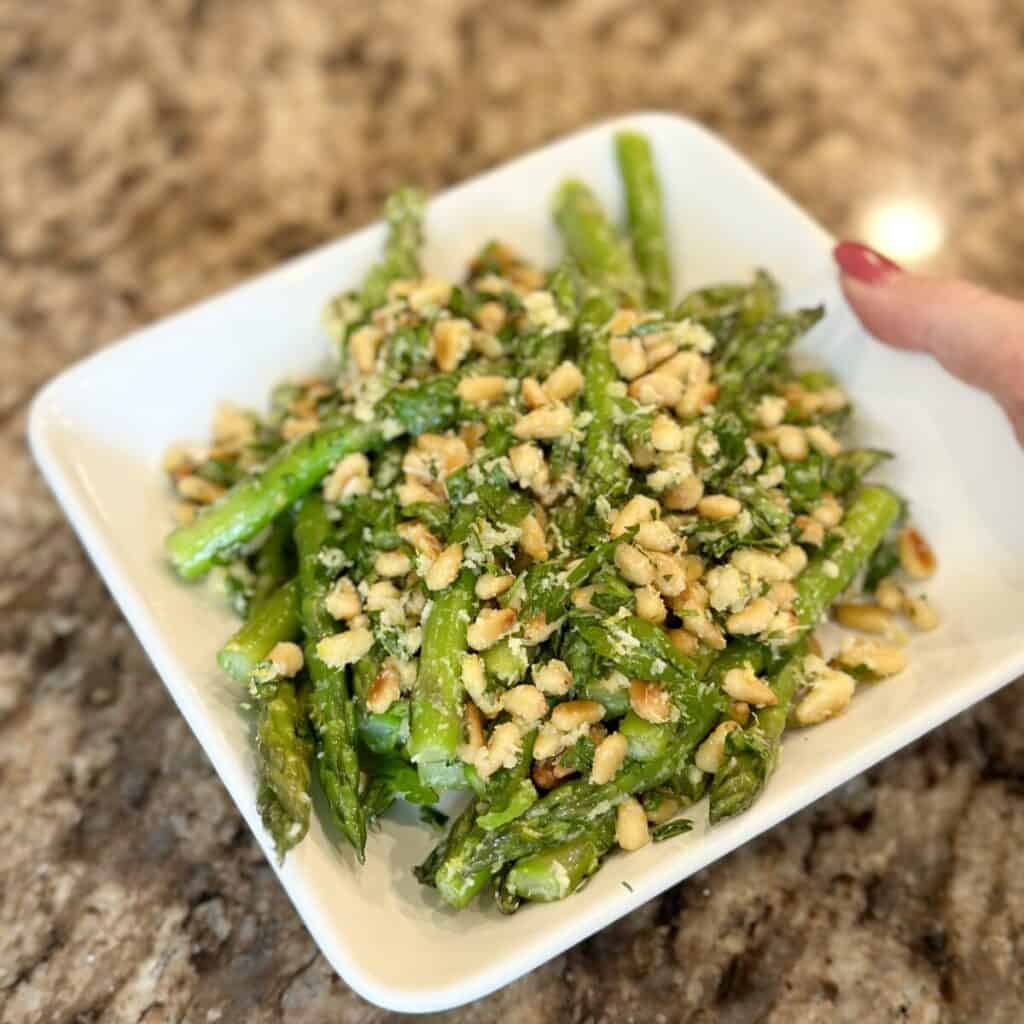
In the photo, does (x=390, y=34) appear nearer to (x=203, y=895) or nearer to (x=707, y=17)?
(x=707, y=17)

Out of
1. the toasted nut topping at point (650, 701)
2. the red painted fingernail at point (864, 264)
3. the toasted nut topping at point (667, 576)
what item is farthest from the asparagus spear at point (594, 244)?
the toasted nut topping at point (650, 701)

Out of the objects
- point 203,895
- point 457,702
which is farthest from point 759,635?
point 203,895

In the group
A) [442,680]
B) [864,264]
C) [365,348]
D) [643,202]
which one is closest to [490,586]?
[442,680]

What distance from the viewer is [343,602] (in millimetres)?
2146

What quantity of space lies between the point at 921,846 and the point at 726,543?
2.57ft

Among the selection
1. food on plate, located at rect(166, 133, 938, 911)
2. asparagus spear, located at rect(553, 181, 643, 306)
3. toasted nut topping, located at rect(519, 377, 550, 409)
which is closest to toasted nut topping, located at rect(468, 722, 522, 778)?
food on plate, located at rect(166, 133, 938, 911)

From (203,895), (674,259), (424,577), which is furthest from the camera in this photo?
(674,259)

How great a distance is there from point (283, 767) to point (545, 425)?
0.84 m

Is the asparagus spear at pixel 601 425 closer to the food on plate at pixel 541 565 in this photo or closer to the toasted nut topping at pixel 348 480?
the food on plate at pixel 541 565

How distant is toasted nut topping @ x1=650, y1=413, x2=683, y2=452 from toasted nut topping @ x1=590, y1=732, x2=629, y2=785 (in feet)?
1.98

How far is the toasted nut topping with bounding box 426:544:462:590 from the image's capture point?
6.72 feet

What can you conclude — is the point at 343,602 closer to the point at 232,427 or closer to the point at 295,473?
the point at 295,473

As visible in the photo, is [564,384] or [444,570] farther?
[564,384]

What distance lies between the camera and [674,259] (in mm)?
3121
